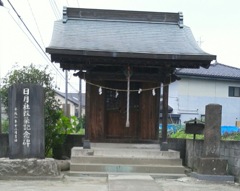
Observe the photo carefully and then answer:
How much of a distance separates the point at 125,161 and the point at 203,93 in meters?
26.5

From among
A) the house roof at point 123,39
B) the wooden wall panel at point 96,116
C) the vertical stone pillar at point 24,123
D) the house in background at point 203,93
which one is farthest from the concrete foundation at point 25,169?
the house in background at point 203,93

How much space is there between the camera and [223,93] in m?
36.9

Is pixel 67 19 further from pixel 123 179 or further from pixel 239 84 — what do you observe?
pixel 239 84

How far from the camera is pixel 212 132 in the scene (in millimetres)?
10414

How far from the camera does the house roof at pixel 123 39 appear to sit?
36.1 ft

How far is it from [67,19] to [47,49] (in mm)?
4000

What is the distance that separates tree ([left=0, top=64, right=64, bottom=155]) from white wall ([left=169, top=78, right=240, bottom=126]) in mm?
23040

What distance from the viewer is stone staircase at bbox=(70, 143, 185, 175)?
Answer: 10953mm

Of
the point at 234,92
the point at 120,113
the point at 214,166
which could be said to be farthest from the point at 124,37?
the point at 234,92

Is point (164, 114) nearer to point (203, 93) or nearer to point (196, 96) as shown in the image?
point (196, 96)

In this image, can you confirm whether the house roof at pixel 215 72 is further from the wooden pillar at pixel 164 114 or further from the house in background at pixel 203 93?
the wooden pillar at pixel 164 114

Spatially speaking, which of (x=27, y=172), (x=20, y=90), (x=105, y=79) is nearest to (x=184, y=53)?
(x=105, y=79)

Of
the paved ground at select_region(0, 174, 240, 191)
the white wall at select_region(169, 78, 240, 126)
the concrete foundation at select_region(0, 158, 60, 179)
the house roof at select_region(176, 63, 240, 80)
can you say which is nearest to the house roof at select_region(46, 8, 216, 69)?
the concrete foundation at select_region(0, 158, 60, 179)

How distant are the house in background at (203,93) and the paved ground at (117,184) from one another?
84.1 ft
